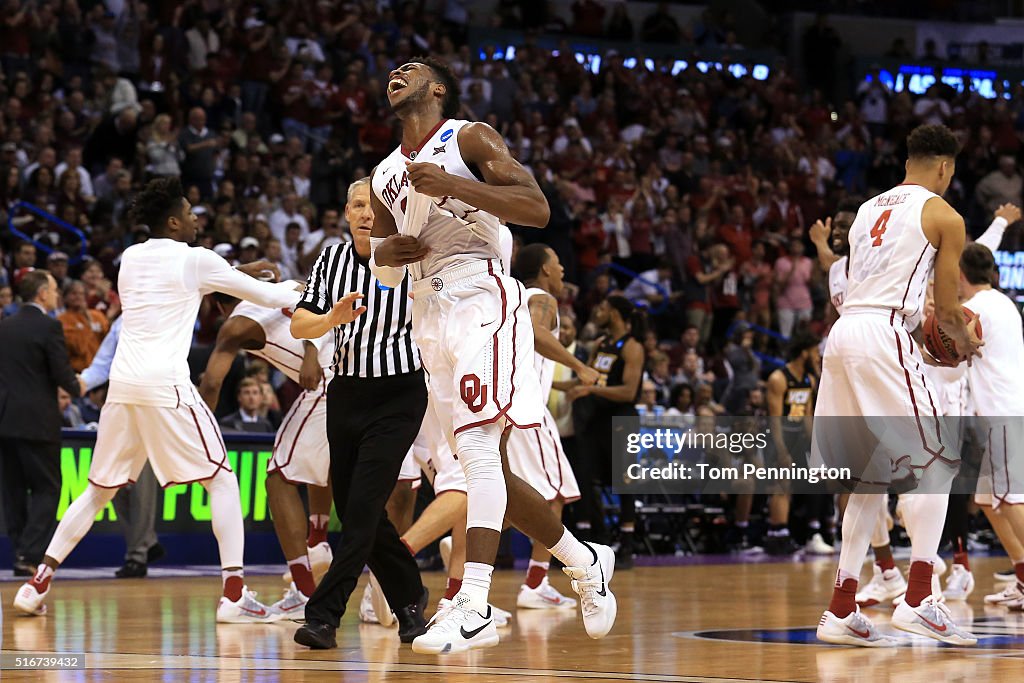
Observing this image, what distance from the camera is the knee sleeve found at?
5.87m

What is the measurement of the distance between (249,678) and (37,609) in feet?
10.7

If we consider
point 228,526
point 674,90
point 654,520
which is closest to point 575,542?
point 228,526

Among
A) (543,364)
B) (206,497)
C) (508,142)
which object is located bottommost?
(206,497)

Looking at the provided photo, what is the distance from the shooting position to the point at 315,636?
6324 mm

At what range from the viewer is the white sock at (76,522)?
27.2 feet

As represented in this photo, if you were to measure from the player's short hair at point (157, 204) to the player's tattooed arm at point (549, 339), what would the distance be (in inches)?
84.8

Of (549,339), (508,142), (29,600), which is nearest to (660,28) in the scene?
(508,142)

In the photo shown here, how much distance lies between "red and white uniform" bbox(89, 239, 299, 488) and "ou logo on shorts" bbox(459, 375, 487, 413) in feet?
7.88

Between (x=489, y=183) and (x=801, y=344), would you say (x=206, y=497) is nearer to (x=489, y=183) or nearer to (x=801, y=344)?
(x=801, y=344)

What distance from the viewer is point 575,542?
6367 millimetres

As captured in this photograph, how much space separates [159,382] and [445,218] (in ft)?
8.91

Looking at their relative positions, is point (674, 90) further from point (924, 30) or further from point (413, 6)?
point (924, 30)

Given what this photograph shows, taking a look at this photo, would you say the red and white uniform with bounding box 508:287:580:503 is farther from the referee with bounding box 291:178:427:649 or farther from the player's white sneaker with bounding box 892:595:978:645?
the player's white sneaker with bounding box 892:595:978:645

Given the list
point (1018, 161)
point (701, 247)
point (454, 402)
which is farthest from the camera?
point (1018, 161)
